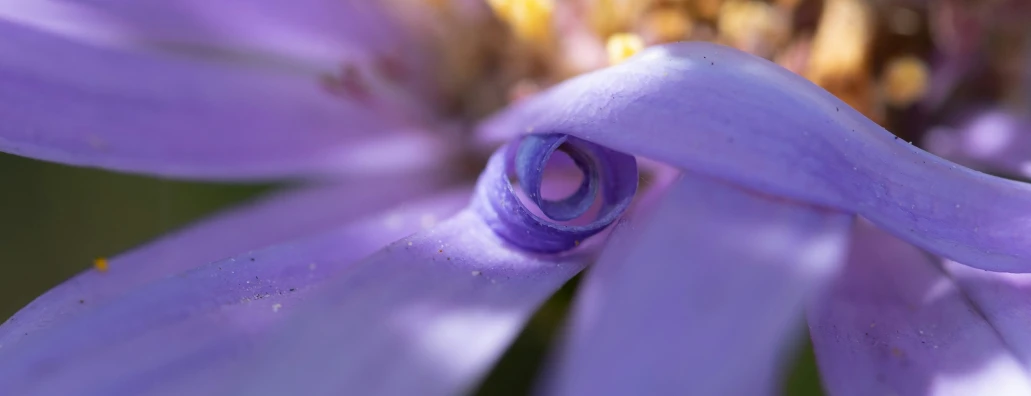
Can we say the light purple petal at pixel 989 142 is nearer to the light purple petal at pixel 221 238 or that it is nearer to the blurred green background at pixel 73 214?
the light purple petal at pixel 221 238

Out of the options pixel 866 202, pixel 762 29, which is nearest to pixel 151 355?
pixel 866 202

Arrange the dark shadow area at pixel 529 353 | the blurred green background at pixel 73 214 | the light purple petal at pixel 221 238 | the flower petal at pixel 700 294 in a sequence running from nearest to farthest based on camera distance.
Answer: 1. the flower petal at pixel 700 294
2. the light purple petal at pixel 221 238
3. the dark shadow area at pixel 529 353
4. the blurred green background at pixel 73 214

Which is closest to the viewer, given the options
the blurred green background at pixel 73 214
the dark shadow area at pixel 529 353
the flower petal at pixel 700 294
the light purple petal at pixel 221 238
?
the flower petal at pixel 700 294

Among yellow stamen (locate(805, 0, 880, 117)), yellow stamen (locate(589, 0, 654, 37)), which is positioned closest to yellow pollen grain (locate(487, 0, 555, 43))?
yellow stamen (locate(589, 0, 654, 37))

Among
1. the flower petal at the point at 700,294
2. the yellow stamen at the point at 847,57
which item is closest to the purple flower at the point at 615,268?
the flower petal at the point at 700,294

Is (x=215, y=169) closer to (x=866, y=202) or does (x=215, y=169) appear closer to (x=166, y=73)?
(x=166, y=73)

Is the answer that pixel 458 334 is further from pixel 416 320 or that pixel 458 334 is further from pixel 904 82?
pixel 904 82

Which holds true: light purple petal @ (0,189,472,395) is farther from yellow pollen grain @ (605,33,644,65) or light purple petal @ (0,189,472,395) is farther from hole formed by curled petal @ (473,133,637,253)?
yellow pollen grain @ (605,33,644,65)
